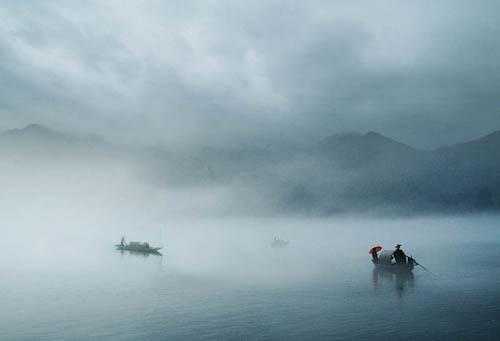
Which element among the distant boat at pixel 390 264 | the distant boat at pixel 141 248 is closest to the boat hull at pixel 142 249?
the distant boat at pixel 141 248

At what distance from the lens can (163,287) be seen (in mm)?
82062

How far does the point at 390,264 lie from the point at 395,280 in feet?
28.4

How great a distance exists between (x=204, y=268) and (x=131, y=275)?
20107 mm

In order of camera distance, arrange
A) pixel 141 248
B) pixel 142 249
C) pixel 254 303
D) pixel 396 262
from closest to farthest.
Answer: pixel 254 303
pixel 396 262
pixel 142 249
pixel 141 248

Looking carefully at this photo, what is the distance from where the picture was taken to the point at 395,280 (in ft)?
278

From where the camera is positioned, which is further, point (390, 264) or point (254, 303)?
point (390, 264)

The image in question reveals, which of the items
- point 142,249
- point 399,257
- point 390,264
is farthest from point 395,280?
point 142,249

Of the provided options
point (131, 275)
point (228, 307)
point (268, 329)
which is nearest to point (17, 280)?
point (131, 275)

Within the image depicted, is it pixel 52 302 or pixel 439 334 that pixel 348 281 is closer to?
pixel 439 334

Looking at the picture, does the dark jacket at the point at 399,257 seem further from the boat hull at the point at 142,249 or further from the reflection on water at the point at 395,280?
the boat hull at the point at 142,249

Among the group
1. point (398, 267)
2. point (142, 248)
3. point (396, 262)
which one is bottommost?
point (398, 267)

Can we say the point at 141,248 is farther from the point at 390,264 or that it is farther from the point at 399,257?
the point at 399,257

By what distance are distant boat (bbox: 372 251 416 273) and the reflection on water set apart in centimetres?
62

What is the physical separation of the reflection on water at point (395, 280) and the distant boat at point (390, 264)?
0.62 meters
